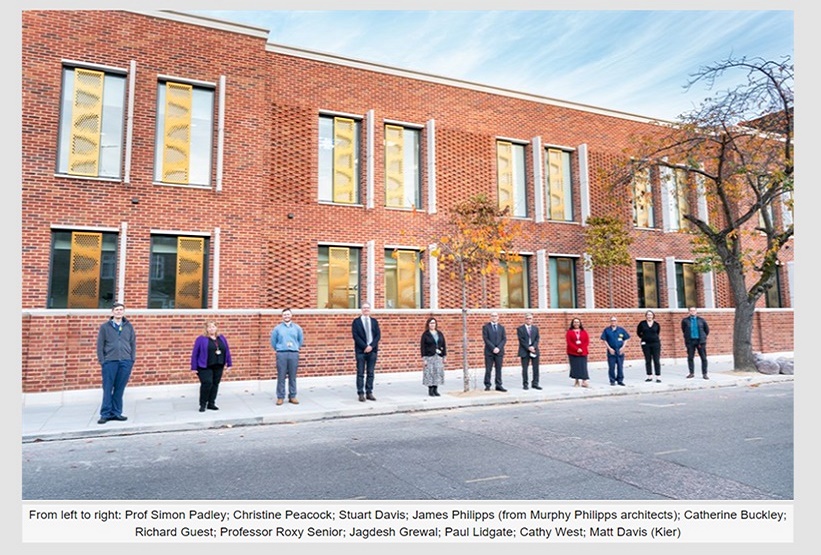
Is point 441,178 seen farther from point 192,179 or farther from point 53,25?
point 53,25

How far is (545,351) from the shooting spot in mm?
16672

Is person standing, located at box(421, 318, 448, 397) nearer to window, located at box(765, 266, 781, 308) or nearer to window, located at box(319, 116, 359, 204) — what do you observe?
window, located at box(319, 116, 359, 204)

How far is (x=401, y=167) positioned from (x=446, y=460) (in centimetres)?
1144

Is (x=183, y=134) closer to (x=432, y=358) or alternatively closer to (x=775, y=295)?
(x=432, y=358)

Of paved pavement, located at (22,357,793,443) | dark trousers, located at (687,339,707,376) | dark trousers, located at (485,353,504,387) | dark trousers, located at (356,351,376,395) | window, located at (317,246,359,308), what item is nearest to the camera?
paved pavement, located at (22,357,793,443)

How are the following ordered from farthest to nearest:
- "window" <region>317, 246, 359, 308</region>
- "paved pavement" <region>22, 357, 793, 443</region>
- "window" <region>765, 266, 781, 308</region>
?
"window" <region>765, 266, 781, 308</region> < "window" <region>317, 246, 359, 308</region> < "paved pavement" <region>22, 357, 793, 443</region>

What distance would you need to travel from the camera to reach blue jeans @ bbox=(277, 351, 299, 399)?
10.6 meters

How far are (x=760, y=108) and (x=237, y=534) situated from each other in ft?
49.4

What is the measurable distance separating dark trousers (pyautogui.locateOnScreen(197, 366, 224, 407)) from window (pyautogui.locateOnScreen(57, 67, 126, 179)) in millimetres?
5797

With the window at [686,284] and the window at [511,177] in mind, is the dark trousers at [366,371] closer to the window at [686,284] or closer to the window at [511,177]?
the window at [511,177]

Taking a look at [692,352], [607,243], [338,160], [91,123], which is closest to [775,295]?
[607,243]

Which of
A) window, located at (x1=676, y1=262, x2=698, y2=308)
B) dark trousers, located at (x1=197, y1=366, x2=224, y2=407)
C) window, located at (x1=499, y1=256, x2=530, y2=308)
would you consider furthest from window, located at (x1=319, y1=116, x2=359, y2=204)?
window, located at (x1=676, y1=262, x2=698, y2=308)

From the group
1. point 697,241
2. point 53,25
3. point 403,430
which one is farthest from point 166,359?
point 697,241

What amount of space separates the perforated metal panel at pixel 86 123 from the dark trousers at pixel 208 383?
5990 mm
